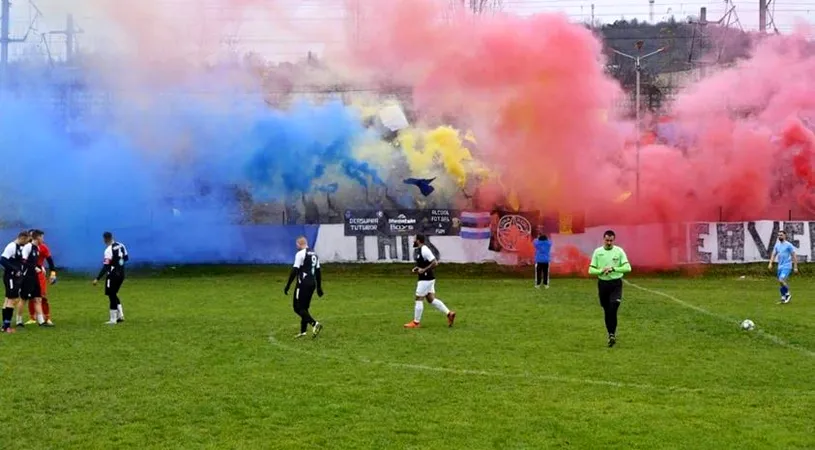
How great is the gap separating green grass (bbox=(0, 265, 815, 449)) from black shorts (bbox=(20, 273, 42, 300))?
974mm

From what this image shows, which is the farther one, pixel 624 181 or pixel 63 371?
pixel 624 181

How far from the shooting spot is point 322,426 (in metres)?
10.3

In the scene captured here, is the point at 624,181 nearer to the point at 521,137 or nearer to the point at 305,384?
the point at 521,137

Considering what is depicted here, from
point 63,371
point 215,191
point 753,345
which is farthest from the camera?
point 215,191

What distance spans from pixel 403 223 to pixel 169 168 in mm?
10068

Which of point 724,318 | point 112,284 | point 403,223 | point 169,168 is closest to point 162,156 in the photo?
point 169,168

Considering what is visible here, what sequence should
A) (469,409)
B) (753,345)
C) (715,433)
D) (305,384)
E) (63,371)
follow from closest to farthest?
1. (715,433)
2. (469,409)
3. (305,384)
4. (63,371)
5. (753,345)

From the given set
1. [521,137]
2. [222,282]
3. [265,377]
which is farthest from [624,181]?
[265,377]

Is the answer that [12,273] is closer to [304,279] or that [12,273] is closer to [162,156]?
[304,279]

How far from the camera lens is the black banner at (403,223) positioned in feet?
127

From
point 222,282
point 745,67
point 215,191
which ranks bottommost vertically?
point 222,282

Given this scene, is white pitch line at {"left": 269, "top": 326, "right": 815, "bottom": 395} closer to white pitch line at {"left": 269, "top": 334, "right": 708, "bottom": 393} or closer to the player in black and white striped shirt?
white pitch line at {"left": 269, "top": 334, "right": 708, "bottom": 393}

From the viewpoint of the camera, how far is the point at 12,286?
19156mm

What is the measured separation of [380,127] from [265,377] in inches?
1036
